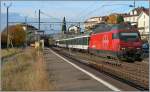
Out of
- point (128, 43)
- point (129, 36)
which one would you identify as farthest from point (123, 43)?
point (129, 36)

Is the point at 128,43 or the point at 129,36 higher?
the point at 129,36

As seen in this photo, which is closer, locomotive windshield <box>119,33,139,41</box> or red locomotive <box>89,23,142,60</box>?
red locomotive <box>89,23,142,60</box>

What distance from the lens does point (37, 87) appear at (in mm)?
14867

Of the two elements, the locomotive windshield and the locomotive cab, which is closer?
the locomotive cab

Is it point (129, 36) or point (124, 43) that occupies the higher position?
point (129, 36)

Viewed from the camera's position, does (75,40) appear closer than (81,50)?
No

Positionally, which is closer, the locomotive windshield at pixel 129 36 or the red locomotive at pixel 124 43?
the red locomotive at pixel 124 43

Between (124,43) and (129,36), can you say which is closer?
(124,43)

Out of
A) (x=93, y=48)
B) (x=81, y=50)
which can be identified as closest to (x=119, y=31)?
(x=93, y=48)

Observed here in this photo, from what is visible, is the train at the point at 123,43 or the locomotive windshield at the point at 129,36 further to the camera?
the locomotive windshield at the point at 129,36

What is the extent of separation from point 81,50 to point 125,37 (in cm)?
3007

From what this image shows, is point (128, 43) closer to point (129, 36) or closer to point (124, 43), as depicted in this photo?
point (124, 43)

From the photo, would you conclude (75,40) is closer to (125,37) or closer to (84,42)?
(84,42)

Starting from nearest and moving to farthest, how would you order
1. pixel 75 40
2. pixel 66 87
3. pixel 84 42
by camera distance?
pixel 66 87
pixel 84 42
pixel 75 40
